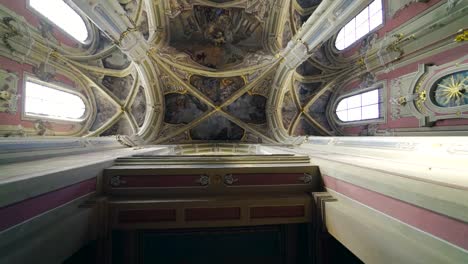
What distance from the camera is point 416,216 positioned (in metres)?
2.32

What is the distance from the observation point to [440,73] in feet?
21.2

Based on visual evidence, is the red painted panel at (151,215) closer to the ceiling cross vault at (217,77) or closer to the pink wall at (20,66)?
the pink wall at (20,66)

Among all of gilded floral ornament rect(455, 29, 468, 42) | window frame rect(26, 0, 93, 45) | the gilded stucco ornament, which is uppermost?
window frame rect(26, 0, 93, 45)

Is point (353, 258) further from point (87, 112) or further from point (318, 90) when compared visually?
point (87, 112)

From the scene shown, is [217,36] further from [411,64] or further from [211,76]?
[411,64]

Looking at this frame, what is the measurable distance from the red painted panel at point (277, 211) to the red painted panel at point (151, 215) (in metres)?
1.41

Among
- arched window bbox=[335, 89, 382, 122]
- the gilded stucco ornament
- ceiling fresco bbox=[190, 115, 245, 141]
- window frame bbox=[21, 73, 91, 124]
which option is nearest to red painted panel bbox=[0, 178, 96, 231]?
the gilded stucco ornament

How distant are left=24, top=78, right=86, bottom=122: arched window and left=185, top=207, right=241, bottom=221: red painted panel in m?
6.86

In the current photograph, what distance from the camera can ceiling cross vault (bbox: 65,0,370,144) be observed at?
978 cm

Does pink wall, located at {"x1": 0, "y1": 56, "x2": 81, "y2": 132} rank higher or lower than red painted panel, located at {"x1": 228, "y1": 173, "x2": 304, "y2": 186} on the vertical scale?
higher

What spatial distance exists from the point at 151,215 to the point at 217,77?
856 cm

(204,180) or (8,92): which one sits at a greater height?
(8,92)

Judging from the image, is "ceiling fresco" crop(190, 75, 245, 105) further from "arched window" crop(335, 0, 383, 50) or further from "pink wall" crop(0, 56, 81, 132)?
"pink wall" crop(0, 56, 81, 132)

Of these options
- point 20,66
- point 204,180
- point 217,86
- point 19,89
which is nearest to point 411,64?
point 204,180
